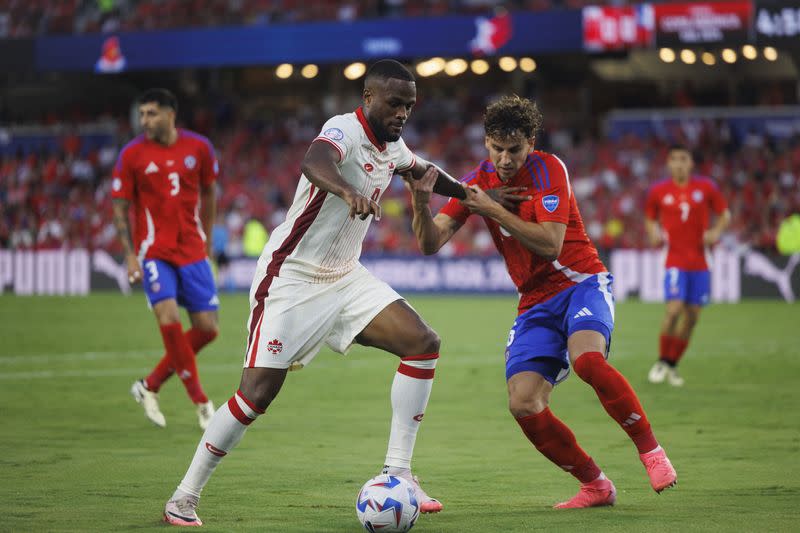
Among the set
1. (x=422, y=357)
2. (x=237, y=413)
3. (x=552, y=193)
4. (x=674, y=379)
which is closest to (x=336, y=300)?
(x=422, y=357)

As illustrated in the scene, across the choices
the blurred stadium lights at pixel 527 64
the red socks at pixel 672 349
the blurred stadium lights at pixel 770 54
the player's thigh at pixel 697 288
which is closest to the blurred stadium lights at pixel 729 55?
the blurred stadium lights at pixel 770 54

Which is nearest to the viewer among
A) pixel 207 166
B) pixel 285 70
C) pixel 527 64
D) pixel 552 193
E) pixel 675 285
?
pixel 552 193

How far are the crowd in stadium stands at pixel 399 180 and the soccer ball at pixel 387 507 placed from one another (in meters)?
23.2

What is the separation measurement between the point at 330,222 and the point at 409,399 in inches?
39.3

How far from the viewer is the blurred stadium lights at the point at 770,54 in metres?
33.6

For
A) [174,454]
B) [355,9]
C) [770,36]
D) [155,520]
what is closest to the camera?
[155,520]

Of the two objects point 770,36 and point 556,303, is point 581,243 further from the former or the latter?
point 770,36

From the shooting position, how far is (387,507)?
5.77 meters

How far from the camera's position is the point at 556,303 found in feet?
Answer: 22.2

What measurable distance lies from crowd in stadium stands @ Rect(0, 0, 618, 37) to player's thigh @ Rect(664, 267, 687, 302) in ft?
72.8

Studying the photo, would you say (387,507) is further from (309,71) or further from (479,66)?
(309,71)

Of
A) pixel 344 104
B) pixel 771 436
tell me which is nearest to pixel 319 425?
pixel 771 436

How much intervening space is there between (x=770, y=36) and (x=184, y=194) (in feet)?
80.8

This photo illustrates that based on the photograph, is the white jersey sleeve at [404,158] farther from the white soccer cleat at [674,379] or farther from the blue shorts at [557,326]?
the white soccer cleat at [674,379]
